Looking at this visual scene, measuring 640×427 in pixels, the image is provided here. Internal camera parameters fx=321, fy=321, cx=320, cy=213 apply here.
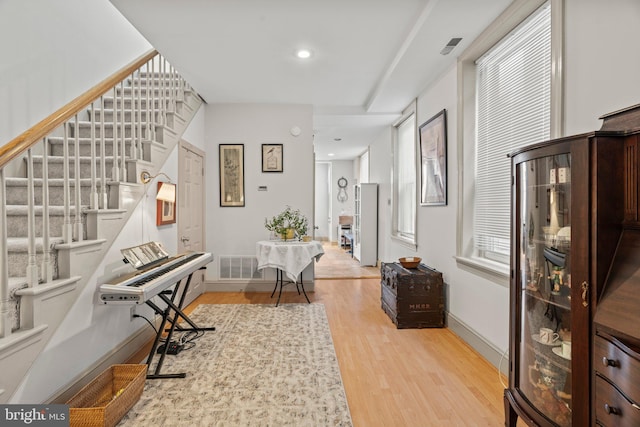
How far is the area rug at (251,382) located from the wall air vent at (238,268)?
4.18 feet

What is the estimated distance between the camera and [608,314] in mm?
1146

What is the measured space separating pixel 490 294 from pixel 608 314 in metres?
1.53

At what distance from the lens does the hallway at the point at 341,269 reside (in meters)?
5.81

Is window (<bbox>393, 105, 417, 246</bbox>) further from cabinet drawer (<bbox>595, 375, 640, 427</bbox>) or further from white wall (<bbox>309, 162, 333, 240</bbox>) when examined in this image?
white wall (<bbox>309, 162, 333, 240</bbox>)

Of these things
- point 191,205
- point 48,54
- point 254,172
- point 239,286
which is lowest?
point 239,286

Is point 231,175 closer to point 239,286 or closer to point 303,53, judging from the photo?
point 239,286

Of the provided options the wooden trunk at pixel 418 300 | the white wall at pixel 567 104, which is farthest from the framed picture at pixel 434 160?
the wooden trunk at pixel 418 300

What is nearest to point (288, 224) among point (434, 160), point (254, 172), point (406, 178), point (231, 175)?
Answer: point (254, 172)

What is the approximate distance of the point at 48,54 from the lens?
2.88 m

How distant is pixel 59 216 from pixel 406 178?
4.42m

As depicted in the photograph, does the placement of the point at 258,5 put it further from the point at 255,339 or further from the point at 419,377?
the point at 419,377

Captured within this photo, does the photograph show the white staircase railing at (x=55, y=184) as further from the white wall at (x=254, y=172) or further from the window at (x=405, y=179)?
the window at (x=405, y=179)

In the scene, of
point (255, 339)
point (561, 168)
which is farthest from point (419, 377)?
point (561, 168)

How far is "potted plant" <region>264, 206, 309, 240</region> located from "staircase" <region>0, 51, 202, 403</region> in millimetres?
1645
